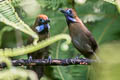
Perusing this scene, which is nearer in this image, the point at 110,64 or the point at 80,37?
the point at 110,64

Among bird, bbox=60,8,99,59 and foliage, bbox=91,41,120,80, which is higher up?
foliage, bbox=91,41,120,80

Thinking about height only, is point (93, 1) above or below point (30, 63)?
above

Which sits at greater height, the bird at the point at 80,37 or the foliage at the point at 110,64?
the foliage at the point at 110,64

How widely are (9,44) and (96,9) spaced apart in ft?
2.71

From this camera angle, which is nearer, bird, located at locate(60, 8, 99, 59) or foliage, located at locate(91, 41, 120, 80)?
foliage, located at locate(91, 41, 120, 80)

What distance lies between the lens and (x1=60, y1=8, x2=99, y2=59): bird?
2238 millimetres

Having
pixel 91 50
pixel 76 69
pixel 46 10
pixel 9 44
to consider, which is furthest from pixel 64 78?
pixel 9 44

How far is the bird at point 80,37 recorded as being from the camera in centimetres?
224

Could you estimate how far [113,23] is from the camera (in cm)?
196

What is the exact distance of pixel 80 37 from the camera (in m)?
2.42

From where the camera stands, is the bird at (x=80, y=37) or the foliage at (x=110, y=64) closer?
the foliage at (x=110, y=64)

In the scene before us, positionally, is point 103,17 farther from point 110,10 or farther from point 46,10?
point 46,10

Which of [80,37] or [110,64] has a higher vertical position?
[110,64]

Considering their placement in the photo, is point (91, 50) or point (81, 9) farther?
point (91, 50)
